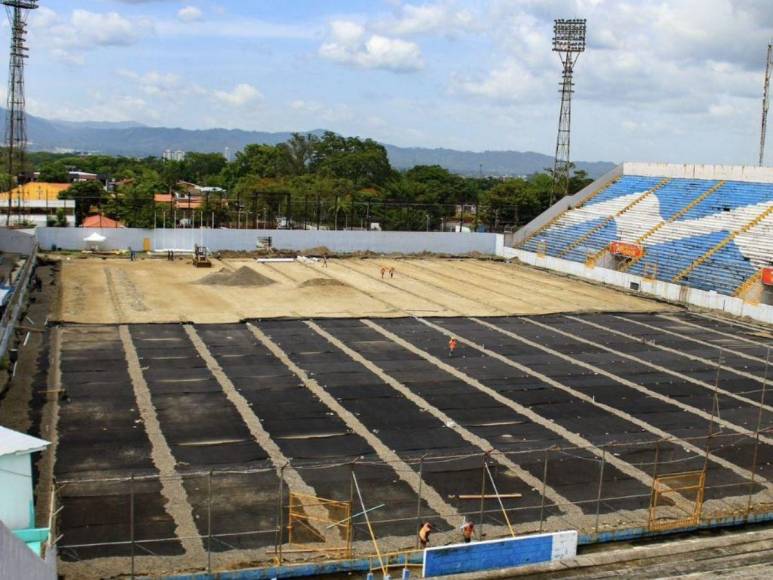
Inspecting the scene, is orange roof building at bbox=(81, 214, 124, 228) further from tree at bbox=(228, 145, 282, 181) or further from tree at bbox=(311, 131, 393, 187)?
tree at bbox=(228, 145, 282, 181)

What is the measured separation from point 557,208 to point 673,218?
1242 centimetres

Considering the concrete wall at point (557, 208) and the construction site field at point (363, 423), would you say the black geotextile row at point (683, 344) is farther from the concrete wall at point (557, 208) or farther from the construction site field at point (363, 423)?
the concrete wall at point (557, 208)

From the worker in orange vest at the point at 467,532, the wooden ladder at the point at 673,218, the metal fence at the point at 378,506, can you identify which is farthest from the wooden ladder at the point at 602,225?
the worker in orange vest at the point at 467,532

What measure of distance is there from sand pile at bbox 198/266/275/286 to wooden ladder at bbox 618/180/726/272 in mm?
24780

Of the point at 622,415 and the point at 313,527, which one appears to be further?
the point at 622,415

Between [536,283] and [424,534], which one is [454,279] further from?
[424,534]

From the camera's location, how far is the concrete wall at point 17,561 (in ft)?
27.6

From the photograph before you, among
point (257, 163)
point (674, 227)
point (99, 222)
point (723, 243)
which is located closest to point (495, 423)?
point (723, 243)

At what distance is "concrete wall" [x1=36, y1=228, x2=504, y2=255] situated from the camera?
60.3 meters

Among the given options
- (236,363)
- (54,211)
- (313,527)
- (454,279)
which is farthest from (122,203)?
(313,527)

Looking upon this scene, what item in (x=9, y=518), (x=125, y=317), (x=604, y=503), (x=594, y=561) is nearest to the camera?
(x=9, y=518)

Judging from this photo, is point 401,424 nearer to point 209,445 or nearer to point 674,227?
point 209,445

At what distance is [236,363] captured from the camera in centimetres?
2978

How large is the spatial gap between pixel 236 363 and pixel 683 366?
17793 millimetres
